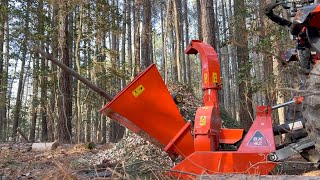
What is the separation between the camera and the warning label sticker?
14.1 feet

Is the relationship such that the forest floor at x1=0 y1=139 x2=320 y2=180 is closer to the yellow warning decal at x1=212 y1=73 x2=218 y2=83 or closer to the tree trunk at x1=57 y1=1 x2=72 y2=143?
the yellow warning decal at x1=212 y1=73 x2=218 y2=83

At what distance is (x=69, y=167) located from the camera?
3.77m

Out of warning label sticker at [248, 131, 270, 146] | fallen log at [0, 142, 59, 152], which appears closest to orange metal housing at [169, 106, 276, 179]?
warning label sticker at [248, 131, 270, 146]

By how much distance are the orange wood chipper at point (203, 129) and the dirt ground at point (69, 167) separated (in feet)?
1.01

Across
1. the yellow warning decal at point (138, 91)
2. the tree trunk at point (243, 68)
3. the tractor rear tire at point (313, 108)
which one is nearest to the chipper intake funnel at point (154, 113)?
the yellow warning decal at point (138, 91)

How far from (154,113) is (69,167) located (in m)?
1.31

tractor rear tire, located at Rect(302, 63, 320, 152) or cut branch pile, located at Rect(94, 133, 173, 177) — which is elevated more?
tractor rear tire, located at Rect(302, 63, 320, 152)

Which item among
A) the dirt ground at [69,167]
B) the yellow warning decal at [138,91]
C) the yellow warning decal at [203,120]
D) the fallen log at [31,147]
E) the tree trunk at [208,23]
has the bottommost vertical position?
the fallen log at [31,147]

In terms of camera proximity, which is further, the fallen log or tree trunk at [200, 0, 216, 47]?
tree trunk at [200, 0, 216, 47]

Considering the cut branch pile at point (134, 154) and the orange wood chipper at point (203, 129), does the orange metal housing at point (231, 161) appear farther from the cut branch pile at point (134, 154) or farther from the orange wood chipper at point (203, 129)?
the cut branch pile at point (134, 154)

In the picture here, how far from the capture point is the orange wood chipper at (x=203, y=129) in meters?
4.16

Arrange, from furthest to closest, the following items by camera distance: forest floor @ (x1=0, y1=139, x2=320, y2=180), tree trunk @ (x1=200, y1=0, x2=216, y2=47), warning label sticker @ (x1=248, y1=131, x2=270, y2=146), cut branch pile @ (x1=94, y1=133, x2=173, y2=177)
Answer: tree trunk @ (x1=200, y1=0, x2=216, y2=47), cut branch pile @ (x1=94, y1=133, x2=173, y2=177), warning label sticker @ (x1=248, y1=131, x2=270, y2=146), forest floor @ (x1=0, y1=139, x2=320, y2=180)

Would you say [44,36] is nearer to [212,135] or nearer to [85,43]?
[85,43]

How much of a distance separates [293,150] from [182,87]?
15.9ft
